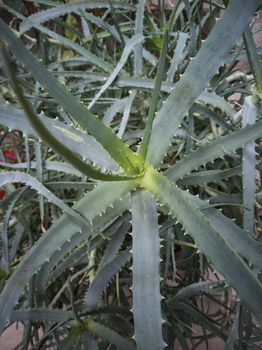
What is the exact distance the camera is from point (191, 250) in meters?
0.52

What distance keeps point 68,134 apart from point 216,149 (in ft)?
0.37

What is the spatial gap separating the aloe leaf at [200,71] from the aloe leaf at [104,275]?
11cm

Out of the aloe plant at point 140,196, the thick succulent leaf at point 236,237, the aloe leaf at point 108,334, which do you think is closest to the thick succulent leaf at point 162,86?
the aloe plant at point 140,196

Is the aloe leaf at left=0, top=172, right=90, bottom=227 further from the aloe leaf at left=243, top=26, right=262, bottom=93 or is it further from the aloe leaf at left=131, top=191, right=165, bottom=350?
the aloe leaf at left=243, top=26, right=262, bottom=93

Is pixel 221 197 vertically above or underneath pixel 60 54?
underneath

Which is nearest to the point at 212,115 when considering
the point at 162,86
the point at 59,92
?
the point at 162,86

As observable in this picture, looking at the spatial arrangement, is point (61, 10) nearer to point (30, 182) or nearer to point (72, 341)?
point (30, 182)

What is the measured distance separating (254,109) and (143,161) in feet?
0.39

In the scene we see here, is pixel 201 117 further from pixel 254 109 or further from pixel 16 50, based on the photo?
pixel 16 50

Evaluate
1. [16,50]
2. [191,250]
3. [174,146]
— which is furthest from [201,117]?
[16,50]

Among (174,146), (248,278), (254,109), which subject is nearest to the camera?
(248,278)

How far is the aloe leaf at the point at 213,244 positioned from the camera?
234 millimetres

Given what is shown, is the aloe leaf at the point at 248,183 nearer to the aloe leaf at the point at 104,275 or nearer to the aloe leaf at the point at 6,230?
the aloe leaf at the point at 104,275

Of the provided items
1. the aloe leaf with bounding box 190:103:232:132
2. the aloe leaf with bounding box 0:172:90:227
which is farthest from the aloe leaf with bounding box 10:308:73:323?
the aloe leaf with bounding box 190:103:232:132
